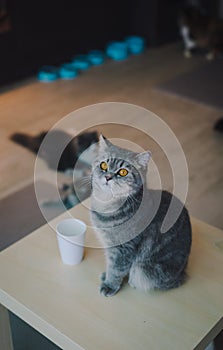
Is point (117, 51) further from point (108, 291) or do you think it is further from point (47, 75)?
point (108, 291)

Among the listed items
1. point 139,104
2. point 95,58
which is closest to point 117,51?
point 95,58

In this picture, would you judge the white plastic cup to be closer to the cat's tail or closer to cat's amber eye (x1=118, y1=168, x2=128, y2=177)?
cat's amber eye (x1=118, y1=168, x2=128, y2=177)

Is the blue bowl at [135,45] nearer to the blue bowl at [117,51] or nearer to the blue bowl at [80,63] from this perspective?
the blue bowl at [117,51]

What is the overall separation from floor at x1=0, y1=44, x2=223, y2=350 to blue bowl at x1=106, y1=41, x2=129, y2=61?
0.07m

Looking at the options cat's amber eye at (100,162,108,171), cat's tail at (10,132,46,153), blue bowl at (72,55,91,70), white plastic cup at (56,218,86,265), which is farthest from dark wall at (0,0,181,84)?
cat's amber eye at (100,162,108,171)

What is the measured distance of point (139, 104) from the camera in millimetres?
2965

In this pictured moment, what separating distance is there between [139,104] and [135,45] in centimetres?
90

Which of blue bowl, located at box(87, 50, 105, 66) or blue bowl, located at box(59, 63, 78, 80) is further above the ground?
blue bowl, located at box(59, 63, 78, 80)

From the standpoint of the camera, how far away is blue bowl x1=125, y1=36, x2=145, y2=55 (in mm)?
3697

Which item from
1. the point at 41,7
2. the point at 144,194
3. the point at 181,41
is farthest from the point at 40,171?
the point at 181,41

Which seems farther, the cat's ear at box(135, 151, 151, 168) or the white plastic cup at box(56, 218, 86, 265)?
the white plastic cup at box(56, 218, 86, 265)

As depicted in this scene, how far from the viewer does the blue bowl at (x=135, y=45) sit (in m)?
3.70

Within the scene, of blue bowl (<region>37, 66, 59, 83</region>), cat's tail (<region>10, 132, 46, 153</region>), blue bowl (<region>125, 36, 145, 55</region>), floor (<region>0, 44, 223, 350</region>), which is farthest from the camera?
blue bowl (<region>125, 36, 145, 55</region>)

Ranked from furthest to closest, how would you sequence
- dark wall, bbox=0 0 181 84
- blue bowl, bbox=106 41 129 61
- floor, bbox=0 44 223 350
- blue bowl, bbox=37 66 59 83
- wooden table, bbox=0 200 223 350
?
blue bowl, bbox=106 41 129 61
blue bowl, bbox=37 66 59 83
dark wall, bbox=0 0 181 84
floor, bbox=0 44 223 350
wooden table, bbox=0 200 223 350
